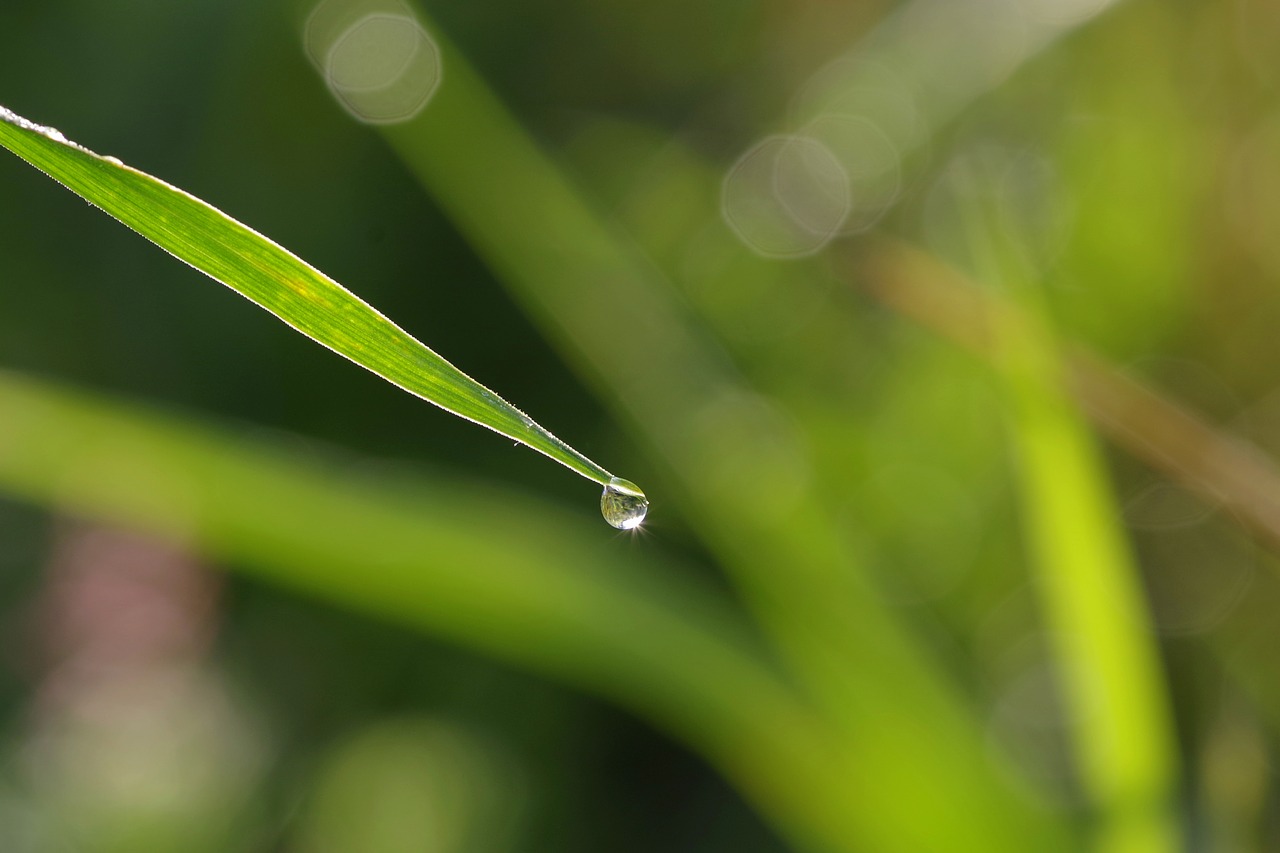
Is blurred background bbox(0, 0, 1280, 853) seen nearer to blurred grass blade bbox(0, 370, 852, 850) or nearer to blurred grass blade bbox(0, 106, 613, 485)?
blurred grass blade bbox(0, 370, 852, 850)

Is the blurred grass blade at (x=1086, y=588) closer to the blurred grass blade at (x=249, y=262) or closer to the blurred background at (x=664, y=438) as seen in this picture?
the blurred background at (x=664, y=438)

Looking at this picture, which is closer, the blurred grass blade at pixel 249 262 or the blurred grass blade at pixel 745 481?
the blurred grass blade at pixel 249 262

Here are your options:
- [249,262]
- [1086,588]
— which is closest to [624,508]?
[249,262]

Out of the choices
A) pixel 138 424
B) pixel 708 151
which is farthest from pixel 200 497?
pixel 708 151

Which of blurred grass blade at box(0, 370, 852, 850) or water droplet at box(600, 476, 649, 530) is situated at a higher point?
blurred grass blade at box(0, 370, 852, 850)

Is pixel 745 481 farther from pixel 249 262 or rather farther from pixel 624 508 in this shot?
pixel 249 262

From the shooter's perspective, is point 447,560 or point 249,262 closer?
point 249,262

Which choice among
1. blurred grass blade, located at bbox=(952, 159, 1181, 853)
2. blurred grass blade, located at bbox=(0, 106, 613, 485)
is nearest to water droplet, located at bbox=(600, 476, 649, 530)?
blurred grass blade, located at bbox=(0, 106, 613, 485)

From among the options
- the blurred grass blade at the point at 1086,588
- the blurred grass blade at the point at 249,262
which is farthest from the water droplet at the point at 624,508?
the blurred grass blade at the point at 1086,588
